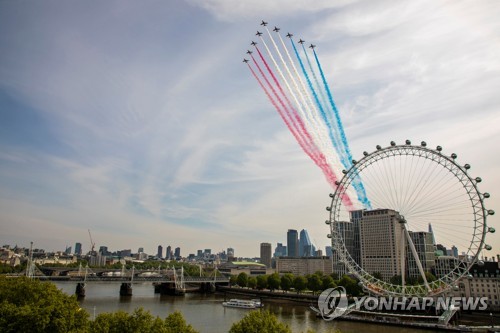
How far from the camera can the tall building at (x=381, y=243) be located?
152625mm

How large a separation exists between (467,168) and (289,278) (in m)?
71.0

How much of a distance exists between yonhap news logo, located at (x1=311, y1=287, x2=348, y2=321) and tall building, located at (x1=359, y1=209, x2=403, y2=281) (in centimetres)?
6280

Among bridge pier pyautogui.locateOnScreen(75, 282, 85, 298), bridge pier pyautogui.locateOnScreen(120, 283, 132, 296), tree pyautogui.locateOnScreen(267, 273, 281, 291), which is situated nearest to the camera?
bridge pier pyautogui.locateOnScreen(75, 282, 85, 298)

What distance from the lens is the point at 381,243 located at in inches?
6260

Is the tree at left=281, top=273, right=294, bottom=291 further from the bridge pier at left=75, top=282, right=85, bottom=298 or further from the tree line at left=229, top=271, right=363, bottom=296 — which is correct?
the bridge pier at left=75, top=282, right=85, bottom=298

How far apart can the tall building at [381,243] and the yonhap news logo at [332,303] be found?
62798mm

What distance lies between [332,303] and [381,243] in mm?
81660

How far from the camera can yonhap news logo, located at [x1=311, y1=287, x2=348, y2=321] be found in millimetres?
72688

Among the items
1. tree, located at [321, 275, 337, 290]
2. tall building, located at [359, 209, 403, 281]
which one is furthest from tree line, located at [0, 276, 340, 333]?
tall building, located at [359, 209, 403, 281]

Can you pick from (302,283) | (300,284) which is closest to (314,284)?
(302,283)

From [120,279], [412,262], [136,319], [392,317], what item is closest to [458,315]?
[392,317]

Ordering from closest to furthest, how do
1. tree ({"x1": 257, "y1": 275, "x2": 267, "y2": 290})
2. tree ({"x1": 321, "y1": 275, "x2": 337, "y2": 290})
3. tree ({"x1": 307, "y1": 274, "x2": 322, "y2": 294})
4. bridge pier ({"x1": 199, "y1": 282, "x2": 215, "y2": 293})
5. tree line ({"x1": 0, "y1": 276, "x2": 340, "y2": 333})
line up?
tree line ({"x1": 0, "y1": 276, "x2": 340, "y2": 333}), tree ({"x1": 321, "y1": 275, "x2": 337, "y2": 290}), tree ({"x1": 307, "y1": 274, "x2": 322, "y2": 294}), tree ({"x1": 257, "y1": 275, "x2": 267, "y2": 290}), bridge pier ({"x1": 199, "y1": 282, "x2": 215, "y2": 293})

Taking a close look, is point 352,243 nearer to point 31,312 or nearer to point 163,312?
point 163,312

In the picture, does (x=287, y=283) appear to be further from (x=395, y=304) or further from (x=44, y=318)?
(x=44, y=318)
